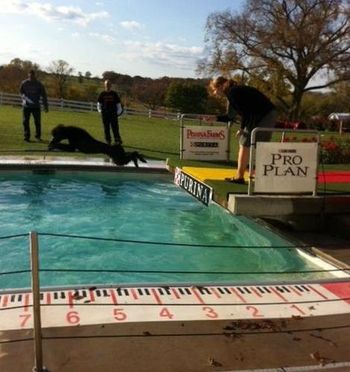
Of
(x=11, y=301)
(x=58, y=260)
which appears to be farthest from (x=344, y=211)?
(x=11, y=301)

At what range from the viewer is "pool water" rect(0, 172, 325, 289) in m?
6.48

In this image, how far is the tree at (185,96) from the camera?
187 ft

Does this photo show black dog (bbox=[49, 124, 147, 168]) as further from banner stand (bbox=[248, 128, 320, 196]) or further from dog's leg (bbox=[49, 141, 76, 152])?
banner stand (bbox=[248, 128, 320, 196])

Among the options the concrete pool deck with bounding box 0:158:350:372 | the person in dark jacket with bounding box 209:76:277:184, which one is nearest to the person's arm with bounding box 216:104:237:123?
the person in dark jacket with bounding box 209:76:277:184

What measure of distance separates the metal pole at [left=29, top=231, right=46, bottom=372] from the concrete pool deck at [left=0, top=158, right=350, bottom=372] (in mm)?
98

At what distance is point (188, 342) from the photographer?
12.4 ft

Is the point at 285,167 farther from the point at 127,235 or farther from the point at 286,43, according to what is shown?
the point at 286,43

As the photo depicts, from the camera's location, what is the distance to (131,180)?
1205 cm

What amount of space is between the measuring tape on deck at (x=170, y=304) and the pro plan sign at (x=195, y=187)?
323cm

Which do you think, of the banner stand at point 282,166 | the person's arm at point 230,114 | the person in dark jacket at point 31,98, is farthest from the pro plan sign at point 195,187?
the person in dark jacket at point 31,98

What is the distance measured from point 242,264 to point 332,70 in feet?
123

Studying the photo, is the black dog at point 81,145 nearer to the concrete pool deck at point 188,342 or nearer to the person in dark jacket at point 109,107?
the person in dark jacket at point 109,107

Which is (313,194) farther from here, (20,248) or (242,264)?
(20,248)

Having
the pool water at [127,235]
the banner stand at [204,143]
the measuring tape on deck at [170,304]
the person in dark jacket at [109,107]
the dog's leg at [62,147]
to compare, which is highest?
the person in dark jacket at [109,107]
